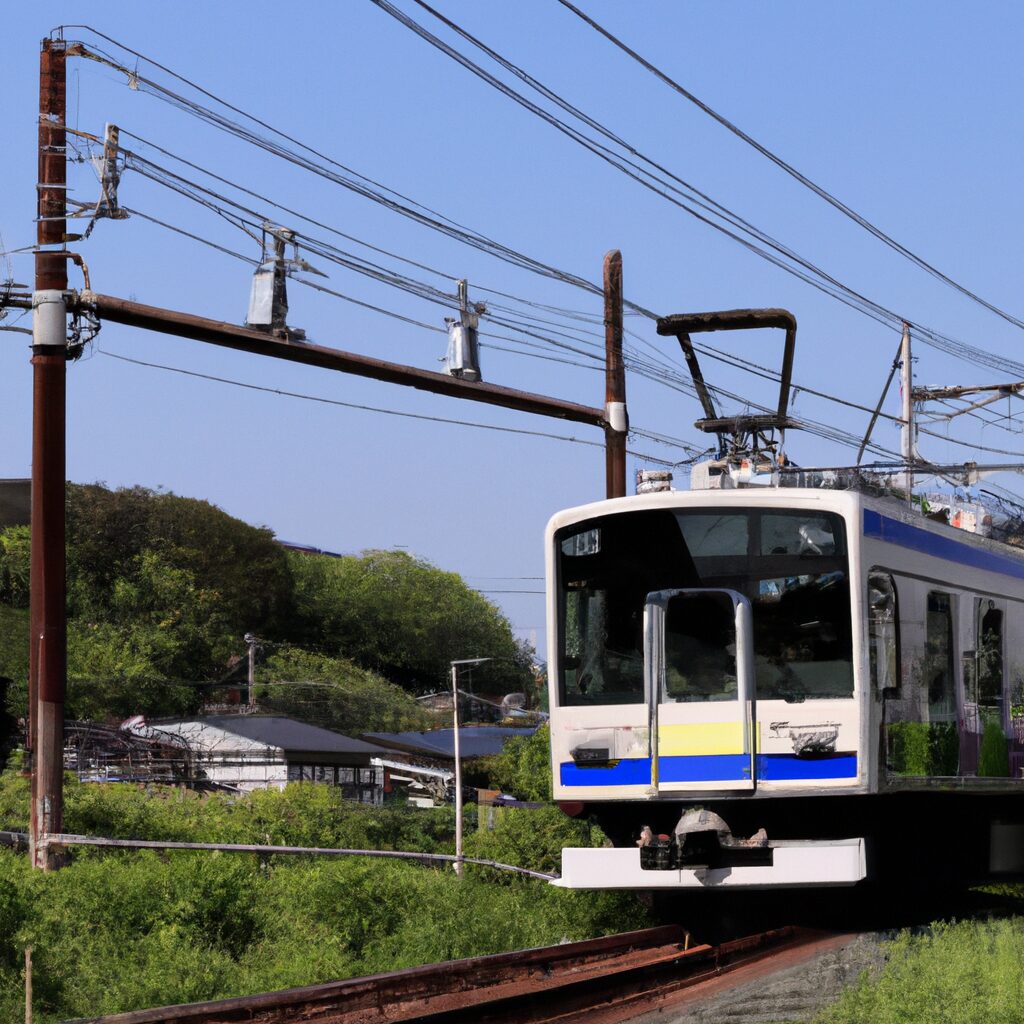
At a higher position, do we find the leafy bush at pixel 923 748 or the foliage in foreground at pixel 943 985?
the leafy bush at pixel 923 748

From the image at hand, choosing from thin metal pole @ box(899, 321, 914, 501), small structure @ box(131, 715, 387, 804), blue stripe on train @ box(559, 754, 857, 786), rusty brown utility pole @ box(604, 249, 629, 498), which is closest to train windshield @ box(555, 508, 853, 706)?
blue stripe on train @ box(559, 754, 857, 786)

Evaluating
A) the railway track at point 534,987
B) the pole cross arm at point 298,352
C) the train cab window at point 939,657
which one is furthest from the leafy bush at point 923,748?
the pole cross arm at point 298,352

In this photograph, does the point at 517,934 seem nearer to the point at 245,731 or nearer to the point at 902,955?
the point at 902,955

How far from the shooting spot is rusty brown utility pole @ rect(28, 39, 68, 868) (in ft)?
49.6

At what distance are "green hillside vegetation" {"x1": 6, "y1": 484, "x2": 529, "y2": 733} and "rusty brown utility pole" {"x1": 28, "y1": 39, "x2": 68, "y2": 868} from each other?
44120 mm

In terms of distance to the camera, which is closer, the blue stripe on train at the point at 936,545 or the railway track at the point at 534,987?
the railway track at the point at 534,987

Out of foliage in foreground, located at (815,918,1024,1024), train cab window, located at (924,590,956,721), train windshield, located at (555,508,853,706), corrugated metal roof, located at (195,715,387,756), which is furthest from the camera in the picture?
corrugated metal roof, located at (195,715,387,756)

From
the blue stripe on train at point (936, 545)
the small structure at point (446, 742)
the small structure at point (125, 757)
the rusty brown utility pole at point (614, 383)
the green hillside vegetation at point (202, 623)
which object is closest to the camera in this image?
the blue stripe on train at point (936, 545)

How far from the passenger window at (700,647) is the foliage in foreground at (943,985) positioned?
2250 mm

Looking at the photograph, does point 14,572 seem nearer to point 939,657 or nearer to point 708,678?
point 939,657

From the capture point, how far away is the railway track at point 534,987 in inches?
A: 337

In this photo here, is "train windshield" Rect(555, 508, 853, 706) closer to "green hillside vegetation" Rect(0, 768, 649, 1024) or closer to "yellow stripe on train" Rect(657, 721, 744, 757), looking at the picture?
"yellow stripe on train" Rect(657, 721, 744, 757)

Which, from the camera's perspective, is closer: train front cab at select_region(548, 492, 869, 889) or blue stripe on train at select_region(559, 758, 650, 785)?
train front cab at select_region(548, 492, 869, 889)

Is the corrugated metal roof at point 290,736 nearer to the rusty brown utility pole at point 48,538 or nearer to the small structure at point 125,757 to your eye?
the small structure at point 125,757
